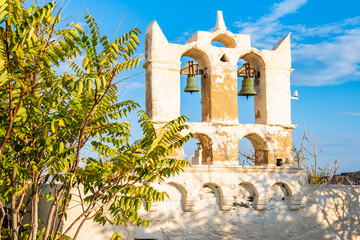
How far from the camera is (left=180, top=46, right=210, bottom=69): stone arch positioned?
8.67 metres

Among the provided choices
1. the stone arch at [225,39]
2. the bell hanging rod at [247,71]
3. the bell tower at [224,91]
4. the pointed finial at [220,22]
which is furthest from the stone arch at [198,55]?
the bell hanging rod at [247,71]

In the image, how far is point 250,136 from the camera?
923 centimetres

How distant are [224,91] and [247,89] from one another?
0.62 m

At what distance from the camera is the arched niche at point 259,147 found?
8.93 meters

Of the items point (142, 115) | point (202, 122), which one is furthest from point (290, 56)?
point (142, 115)

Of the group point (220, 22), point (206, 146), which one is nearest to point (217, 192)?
point (206, 146)

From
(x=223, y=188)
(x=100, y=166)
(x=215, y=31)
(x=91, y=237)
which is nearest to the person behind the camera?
(x=100, y=166)

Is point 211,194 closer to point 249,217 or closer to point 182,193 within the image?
point 182,193

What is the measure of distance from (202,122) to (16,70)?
15.7ft

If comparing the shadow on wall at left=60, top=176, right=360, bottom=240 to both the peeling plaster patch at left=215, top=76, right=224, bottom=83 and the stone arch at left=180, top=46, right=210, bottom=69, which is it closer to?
the peeling plaster patch at left=215, top=76, right=224, bottom=83

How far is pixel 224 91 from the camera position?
8.64m

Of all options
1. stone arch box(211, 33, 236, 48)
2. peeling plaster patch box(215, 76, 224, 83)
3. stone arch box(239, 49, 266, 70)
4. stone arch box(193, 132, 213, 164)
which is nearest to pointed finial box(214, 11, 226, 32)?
stone arch box(211, 33, 236, 48)

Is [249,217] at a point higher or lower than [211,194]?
lower

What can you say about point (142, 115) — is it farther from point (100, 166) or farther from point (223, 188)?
point (223, 188)
